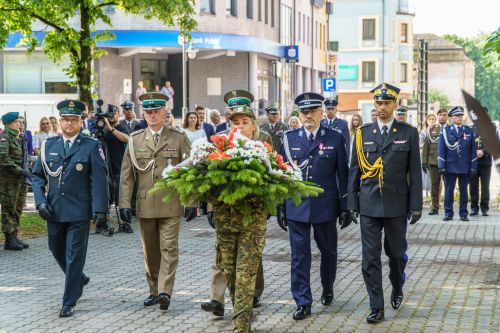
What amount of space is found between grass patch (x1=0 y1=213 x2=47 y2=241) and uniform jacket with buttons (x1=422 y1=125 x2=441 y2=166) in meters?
8.18

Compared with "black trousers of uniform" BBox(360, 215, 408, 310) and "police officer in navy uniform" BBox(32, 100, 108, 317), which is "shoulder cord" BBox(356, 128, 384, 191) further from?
"police officer in navy uniform" BBox(32, 100, 108, 317)

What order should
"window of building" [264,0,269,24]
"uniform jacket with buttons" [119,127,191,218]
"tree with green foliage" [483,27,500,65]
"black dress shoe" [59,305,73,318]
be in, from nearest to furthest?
"black dress shoe" [59,305,73,318] < "uniform jacket with buttons" [119,127,191,218] < "tree with green foliage" [483,27,500,65] < "window of building" [264,0,269,24]

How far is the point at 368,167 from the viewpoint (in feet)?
30.7

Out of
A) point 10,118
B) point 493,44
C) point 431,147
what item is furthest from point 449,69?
A: point 493,44

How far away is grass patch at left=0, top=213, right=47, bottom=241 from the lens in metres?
16.5

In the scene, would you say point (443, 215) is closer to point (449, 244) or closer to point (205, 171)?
point (449, 244)

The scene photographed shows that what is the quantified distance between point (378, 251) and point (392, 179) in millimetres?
689

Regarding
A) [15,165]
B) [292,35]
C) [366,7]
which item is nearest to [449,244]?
[15,165]

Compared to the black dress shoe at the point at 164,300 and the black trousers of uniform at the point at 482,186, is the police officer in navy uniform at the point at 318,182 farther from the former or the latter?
the black trousers of uniform at the point at 482,186

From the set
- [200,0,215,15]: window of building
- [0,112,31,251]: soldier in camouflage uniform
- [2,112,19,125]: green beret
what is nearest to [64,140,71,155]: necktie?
[0,112,31,251]: soldier in camouflage uniform

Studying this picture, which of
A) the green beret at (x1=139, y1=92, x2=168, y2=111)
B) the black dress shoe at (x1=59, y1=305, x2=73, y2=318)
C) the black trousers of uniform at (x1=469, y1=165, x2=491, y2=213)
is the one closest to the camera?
the black dress shoe at (x1=59, y1=305, x2=73, y2=318)

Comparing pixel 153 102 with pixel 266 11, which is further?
pixel 266 11

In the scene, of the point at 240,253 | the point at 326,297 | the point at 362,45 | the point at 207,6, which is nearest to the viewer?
the point at 240,253

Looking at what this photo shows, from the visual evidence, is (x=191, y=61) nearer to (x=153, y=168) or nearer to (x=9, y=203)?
(x=9, y=203)
